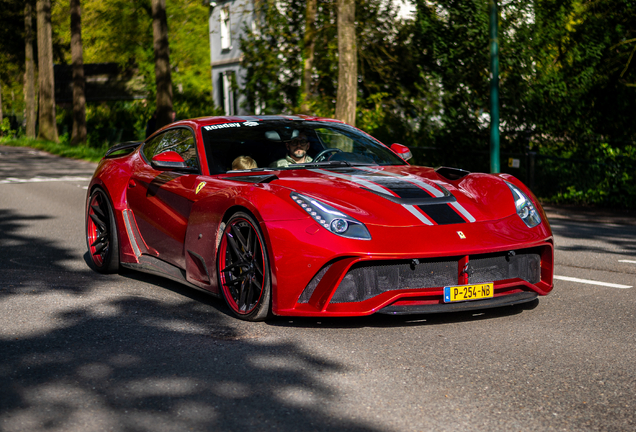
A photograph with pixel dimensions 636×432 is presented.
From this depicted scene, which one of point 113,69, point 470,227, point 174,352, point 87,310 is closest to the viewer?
point 174,352

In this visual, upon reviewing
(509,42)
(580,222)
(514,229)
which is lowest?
(580,222)

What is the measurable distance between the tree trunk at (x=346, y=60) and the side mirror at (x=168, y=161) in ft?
37.5

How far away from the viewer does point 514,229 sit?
5.30 m

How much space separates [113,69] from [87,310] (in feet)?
252

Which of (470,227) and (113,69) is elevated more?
(113,69)

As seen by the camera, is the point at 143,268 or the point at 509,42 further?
the point at 509,42

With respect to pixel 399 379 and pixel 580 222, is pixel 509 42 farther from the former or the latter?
pixel 399 379

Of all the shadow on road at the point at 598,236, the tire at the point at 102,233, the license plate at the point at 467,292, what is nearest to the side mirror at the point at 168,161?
the tire at the point at 102,233

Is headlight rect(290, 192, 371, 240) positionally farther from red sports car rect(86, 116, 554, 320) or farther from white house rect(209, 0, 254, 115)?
white house rect(209, 0, 254, 115)

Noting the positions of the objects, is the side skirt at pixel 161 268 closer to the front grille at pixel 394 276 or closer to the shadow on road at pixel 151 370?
the shadow on road at pixel 151 370

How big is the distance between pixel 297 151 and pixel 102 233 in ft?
7.18

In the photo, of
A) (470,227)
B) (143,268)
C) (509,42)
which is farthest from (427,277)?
(509,42)

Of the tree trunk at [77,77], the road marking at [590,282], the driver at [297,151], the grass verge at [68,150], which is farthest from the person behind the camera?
the tree trunk at [77,77]

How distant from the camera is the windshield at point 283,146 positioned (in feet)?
20.5
